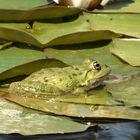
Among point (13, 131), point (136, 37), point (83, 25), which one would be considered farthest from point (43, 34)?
point (13, 131)

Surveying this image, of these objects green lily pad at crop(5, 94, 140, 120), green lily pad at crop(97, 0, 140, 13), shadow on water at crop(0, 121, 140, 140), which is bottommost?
shadow on water at crop(0, 121, 140, 140)

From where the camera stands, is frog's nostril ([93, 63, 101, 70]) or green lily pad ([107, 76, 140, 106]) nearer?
green lily pad ([107, 76, 140, 106])

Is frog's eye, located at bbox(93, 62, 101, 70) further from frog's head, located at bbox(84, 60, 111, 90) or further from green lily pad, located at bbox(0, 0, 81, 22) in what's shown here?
green lily pad, located at bbox(0, 0, 81, 22)

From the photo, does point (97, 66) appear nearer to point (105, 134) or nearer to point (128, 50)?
point (128, 50)

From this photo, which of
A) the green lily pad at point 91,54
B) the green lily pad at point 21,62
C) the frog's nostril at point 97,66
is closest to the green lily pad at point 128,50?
the green lily pad at point 91,54

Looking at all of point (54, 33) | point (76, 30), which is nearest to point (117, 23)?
point (76, 30)

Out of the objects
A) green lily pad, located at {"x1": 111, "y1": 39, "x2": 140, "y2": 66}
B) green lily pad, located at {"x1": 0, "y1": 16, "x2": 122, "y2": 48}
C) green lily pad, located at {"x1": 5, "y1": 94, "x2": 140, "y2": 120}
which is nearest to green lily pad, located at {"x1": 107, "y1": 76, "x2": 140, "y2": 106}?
green lily pad, located at {"x1": 5, "y1": 94, "x2": 140, "y2": 120}
